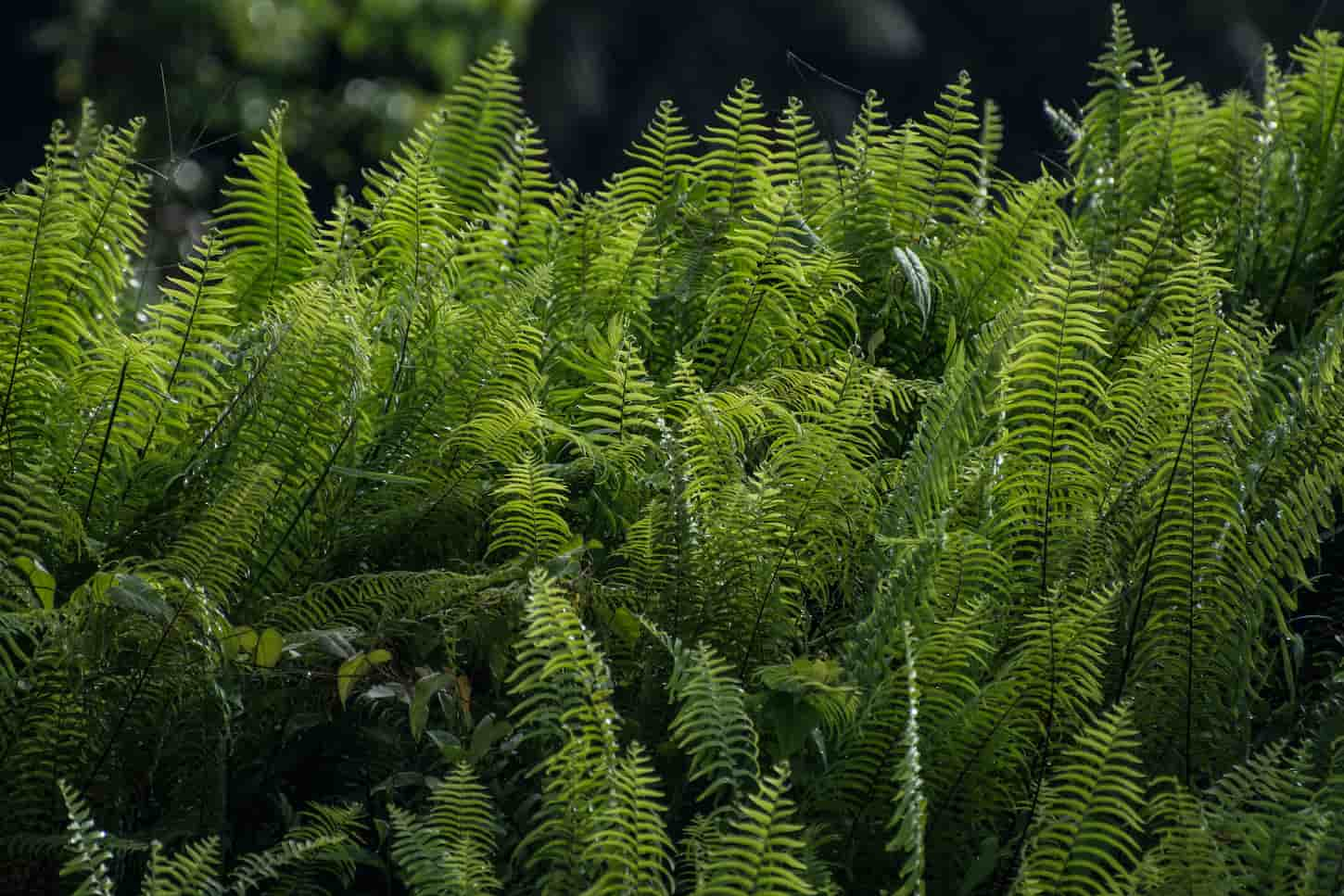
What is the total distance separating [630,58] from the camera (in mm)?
12297

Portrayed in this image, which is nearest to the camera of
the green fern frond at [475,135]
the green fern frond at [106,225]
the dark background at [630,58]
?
the green fern frond at [106,225]

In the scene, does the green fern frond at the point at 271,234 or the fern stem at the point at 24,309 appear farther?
the green fern frond at the point at 271,234

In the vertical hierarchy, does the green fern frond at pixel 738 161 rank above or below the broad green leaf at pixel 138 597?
above

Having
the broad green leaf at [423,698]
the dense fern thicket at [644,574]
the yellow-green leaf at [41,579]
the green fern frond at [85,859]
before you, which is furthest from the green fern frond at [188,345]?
the green fern frond at [85,859]

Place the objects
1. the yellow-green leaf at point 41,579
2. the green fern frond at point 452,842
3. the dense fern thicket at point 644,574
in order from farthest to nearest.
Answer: the yellow-green leaf at point 41,579, the dense fern thicket at point 644,574, the green fern frond at point 452,842

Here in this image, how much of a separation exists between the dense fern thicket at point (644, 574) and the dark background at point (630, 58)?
6.76 meters

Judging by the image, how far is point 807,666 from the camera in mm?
1650

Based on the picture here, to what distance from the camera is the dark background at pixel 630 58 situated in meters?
9.38

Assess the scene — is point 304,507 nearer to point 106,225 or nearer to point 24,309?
point 24,309

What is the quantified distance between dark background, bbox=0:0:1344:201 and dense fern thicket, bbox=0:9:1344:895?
6.76 meters

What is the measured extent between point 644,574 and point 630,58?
1086 cm

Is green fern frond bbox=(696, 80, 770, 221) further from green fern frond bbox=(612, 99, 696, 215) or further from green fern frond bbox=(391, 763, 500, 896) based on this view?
green fern frond bbox=(391, 763, 500, 896)

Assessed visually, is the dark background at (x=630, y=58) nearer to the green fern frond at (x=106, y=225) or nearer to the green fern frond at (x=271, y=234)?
the green fern frond at (x=271, y=234)

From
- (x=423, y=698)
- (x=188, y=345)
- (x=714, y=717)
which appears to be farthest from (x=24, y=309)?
(x=714, y=717)
